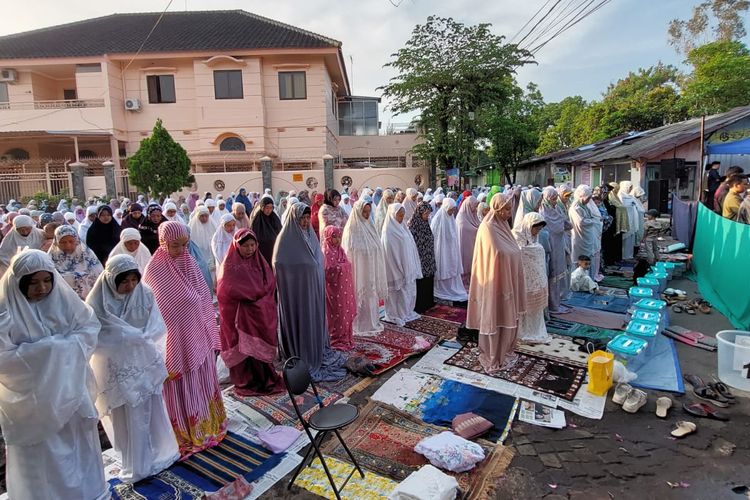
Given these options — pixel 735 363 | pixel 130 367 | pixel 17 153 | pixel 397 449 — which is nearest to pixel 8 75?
pixel 17 153

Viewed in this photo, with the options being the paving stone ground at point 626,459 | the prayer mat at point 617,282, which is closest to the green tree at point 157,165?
the prayer mat at point 617,282

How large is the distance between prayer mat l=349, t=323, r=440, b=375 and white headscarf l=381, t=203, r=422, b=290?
0.62m

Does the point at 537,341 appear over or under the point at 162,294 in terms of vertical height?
under

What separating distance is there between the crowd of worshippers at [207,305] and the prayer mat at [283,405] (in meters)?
0.14

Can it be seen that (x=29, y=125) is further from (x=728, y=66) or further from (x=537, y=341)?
(x=728, y=66)

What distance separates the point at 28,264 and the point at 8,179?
17859 millimetres

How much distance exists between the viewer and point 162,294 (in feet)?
10.2

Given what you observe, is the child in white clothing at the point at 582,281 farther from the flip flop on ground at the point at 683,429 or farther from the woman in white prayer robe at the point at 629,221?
the flip flop on ground at the point at 683,429

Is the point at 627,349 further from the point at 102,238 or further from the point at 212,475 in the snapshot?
the point at 102,238

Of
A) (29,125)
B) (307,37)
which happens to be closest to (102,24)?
(29,125)

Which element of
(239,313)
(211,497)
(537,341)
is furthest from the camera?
(537,341)

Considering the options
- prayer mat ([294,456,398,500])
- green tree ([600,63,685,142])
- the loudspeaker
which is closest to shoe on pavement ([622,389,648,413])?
prayer mat ([294,456,398,500])

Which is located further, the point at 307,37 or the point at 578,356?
the point at 307,37

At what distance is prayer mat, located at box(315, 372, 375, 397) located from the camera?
4195mm
